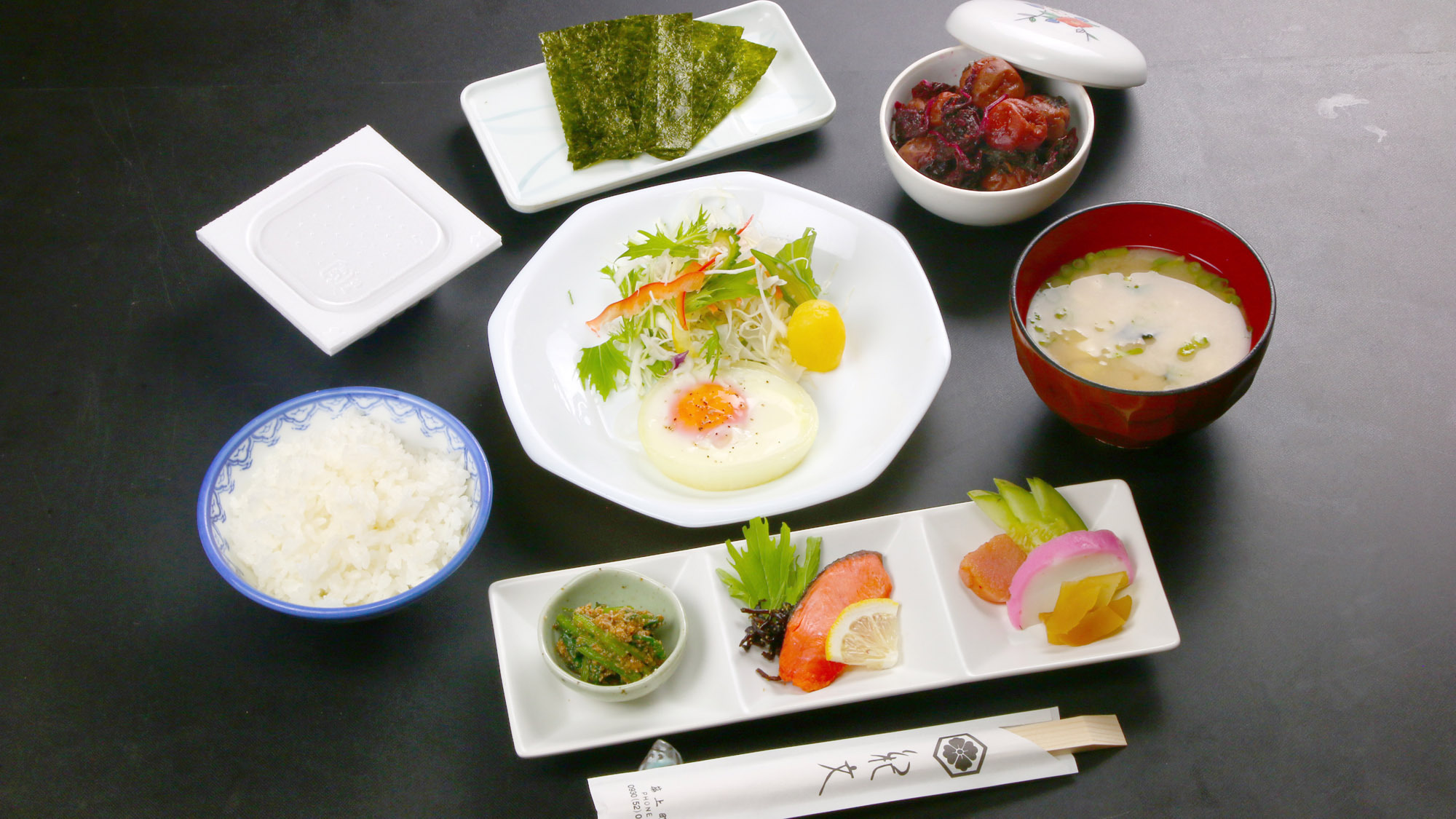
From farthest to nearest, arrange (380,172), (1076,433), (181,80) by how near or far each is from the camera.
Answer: (181,80) → (380,172) → (1076,433)

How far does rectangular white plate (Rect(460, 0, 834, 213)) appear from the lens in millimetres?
2555

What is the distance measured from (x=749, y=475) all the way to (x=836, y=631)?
41 centimetres

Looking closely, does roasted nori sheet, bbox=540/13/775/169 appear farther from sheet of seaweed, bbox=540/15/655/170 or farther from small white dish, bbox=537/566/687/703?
small white dish, bbox=537/566/687/703

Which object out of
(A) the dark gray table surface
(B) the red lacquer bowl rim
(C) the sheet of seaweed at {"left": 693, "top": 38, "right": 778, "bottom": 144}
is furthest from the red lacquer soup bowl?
(C) the sheet of seaweed at {"left": 693, "top": 38, "right": 778, "bottom": 144}

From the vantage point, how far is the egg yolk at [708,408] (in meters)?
2.20

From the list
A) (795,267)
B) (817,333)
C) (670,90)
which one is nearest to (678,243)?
(795,267)

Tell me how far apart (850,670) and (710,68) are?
1.62 m

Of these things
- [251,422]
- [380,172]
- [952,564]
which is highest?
[380,172]

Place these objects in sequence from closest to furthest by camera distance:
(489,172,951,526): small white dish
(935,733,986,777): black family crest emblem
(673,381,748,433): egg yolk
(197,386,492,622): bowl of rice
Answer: (935,733,986,777): black family crest emblem, (197,386,492,622): bowl of rice, (489,172,951,526): small white dish, (673,381,748,433): egg yolk

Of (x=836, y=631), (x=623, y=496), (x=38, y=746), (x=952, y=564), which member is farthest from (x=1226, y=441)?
(x=38, y=746)

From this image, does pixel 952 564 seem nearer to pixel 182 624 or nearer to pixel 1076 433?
pixel 1076 433

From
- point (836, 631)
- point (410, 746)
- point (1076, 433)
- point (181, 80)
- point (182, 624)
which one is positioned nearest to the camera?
point (836, 631)

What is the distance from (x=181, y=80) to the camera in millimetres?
2854

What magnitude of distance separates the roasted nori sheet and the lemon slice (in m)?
1.31
